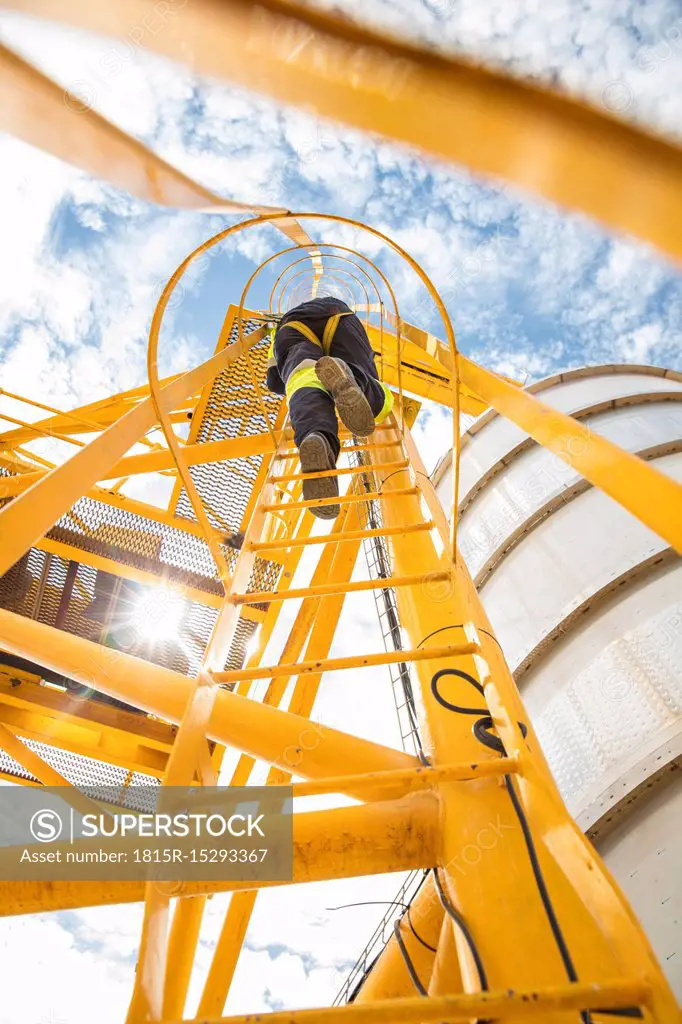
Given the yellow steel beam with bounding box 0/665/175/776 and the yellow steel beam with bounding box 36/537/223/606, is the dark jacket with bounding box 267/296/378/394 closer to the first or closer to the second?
the yellow steel beam with bounding box 36/537/223/606

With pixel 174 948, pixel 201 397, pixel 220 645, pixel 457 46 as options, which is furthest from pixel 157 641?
pixel 457 46

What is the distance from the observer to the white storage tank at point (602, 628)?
7.31ft

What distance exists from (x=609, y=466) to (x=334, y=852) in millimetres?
1137

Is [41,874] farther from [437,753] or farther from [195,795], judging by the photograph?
[437,753]

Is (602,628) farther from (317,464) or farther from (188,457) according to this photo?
(188,457)

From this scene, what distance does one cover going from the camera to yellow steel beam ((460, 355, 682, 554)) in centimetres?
110

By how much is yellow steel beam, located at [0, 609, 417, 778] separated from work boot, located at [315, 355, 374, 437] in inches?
62.1

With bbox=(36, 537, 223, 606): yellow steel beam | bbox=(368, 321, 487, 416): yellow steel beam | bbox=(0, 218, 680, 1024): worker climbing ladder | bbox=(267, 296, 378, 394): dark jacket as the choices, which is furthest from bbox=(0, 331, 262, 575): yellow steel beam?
bbox=(368, 321, 487, 416): yellow steel beam

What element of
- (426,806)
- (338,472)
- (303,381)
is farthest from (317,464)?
(426,806)

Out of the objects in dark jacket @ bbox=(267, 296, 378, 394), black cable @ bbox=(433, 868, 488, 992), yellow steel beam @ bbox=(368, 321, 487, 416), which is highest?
yellow steel beam @ bbox=(368, 321, 487, 416)

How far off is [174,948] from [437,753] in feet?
2.89

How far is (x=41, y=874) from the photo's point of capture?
4.92 feet

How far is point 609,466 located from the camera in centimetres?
126

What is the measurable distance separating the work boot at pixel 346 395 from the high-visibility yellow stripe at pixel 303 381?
7cm
